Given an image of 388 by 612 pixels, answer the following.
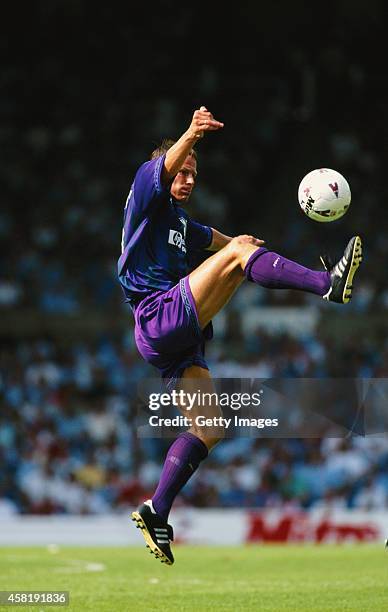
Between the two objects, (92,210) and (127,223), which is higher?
(92,210)

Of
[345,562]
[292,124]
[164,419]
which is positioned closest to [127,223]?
[164,419]

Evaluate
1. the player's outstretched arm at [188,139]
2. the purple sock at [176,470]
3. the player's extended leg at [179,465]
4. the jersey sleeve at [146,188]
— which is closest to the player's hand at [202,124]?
the player's outstretched arm at [188,139]

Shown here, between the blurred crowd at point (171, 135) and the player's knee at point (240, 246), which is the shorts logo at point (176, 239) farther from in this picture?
the blurred crowd at point (171, 135)

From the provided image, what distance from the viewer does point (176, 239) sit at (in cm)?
843

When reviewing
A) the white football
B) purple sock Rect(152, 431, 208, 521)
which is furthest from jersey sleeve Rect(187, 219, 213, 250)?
purple sock Rect(152, 431, 208, 521)

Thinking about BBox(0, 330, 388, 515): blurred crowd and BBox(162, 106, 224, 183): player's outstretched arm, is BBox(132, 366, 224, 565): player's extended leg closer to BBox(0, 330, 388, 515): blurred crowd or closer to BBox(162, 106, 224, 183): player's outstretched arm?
BBox(162, 106, 224, 183): player's outstretched arm

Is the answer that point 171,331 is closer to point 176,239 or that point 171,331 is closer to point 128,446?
point 176,239

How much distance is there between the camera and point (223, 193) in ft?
83.7

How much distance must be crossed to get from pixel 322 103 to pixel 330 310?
22.6ft

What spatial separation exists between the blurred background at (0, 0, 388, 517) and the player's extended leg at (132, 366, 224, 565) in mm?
9459

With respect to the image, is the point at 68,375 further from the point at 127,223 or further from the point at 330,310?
the point at 127,223

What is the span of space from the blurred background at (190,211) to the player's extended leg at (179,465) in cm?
946

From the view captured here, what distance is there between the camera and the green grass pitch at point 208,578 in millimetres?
8422

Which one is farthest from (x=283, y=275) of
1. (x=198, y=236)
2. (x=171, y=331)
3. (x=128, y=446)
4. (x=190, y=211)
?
(x=190, y=211)
